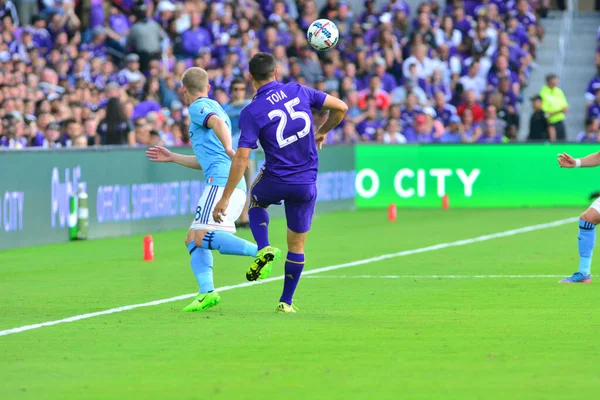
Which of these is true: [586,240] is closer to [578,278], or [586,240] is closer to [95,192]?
[578,278]

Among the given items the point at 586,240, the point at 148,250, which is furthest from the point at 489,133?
the point at 586,240

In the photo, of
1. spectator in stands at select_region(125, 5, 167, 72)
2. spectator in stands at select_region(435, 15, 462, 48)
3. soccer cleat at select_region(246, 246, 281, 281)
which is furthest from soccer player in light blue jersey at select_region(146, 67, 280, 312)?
spectator in stands at select_region(435, 15, 462, 48)

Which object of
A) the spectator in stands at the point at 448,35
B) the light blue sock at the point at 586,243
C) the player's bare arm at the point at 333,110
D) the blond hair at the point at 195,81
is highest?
the spectator in stands at the point at 448,35

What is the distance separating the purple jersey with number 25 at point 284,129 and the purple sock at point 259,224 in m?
0.39

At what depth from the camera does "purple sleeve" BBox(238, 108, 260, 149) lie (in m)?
10.6

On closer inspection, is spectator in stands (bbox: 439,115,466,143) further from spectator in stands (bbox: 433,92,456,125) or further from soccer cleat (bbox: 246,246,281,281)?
soccer cleat (bbox: 246,246,281,281)

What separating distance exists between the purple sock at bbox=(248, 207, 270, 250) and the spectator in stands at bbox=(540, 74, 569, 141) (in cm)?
2024

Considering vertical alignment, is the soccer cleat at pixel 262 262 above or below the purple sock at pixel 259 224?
below

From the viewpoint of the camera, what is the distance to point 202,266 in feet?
37.5

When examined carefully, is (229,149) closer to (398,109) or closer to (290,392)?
(290,392)

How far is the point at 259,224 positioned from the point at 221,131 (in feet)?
2.74

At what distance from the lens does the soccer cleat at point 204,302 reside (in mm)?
11430

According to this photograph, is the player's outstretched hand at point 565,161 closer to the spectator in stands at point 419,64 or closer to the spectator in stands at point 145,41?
the spectator in stands at point 145,41

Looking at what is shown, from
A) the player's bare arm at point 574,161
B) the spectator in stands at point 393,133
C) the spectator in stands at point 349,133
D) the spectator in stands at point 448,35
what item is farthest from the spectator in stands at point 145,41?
the player's bare arm at point 574,161
